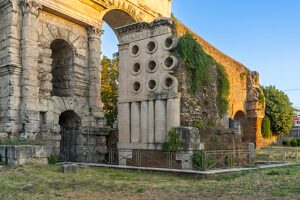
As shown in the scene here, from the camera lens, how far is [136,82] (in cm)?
1421

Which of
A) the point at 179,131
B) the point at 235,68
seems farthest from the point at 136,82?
the point at 235,68

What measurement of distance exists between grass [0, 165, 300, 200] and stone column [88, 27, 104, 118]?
248 inches

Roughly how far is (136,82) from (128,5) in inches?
308

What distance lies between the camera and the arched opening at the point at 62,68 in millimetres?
17188

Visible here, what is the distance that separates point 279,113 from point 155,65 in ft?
67.0

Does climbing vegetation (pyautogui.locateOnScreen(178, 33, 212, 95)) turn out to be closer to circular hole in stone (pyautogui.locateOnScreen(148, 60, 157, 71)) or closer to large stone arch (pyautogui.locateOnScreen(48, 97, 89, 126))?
circular hole in stone (pyautogui.locateOnScreen(148, 60, 157, 71))

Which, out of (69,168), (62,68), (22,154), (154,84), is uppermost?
(62,68)

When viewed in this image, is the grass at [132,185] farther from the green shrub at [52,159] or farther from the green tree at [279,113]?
the green tree at [279,113]

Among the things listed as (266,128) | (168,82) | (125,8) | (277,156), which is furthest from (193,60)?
(266,128)

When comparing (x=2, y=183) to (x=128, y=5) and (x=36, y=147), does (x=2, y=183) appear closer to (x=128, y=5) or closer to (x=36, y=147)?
(x=36, y=147)

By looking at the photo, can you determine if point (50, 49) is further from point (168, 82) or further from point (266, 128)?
point (266, 128)

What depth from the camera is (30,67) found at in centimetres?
1477

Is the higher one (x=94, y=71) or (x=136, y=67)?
(x=94, y=71)

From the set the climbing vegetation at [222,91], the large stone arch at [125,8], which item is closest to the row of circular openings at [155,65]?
the climbing vegetation at [222,91]
